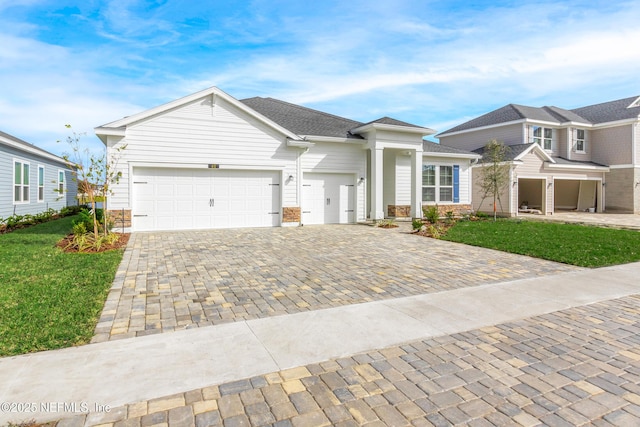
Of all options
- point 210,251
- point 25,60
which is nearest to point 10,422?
point 210,251

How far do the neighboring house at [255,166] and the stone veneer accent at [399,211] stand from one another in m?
0.05

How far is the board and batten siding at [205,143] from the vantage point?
1222 centimetres

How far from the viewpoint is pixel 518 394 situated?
280 centimetres

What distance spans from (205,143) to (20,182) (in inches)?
365

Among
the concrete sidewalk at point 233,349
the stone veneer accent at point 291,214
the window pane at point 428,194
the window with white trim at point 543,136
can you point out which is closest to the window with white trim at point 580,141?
the window with white trim at point 543,136

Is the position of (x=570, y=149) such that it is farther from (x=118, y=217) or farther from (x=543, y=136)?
(x=118, y=217)

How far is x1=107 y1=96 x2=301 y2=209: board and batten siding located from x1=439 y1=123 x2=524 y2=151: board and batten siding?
55.3ft

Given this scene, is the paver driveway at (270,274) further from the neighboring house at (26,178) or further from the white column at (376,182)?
the neighboring house at (26,178)

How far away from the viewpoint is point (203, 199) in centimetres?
1330

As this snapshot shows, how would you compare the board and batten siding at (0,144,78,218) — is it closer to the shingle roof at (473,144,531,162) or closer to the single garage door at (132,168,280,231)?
the single garage door at (132,168,280,231)

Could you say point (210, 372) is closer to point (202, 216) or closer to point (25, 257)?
point (25, 257)

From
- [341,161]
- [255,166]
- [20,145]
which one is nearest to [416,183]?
[341,161]

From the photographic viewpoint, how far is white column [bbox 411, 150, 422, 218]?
16.7 m

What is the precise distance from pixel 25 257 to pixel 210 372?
6.97 meters
